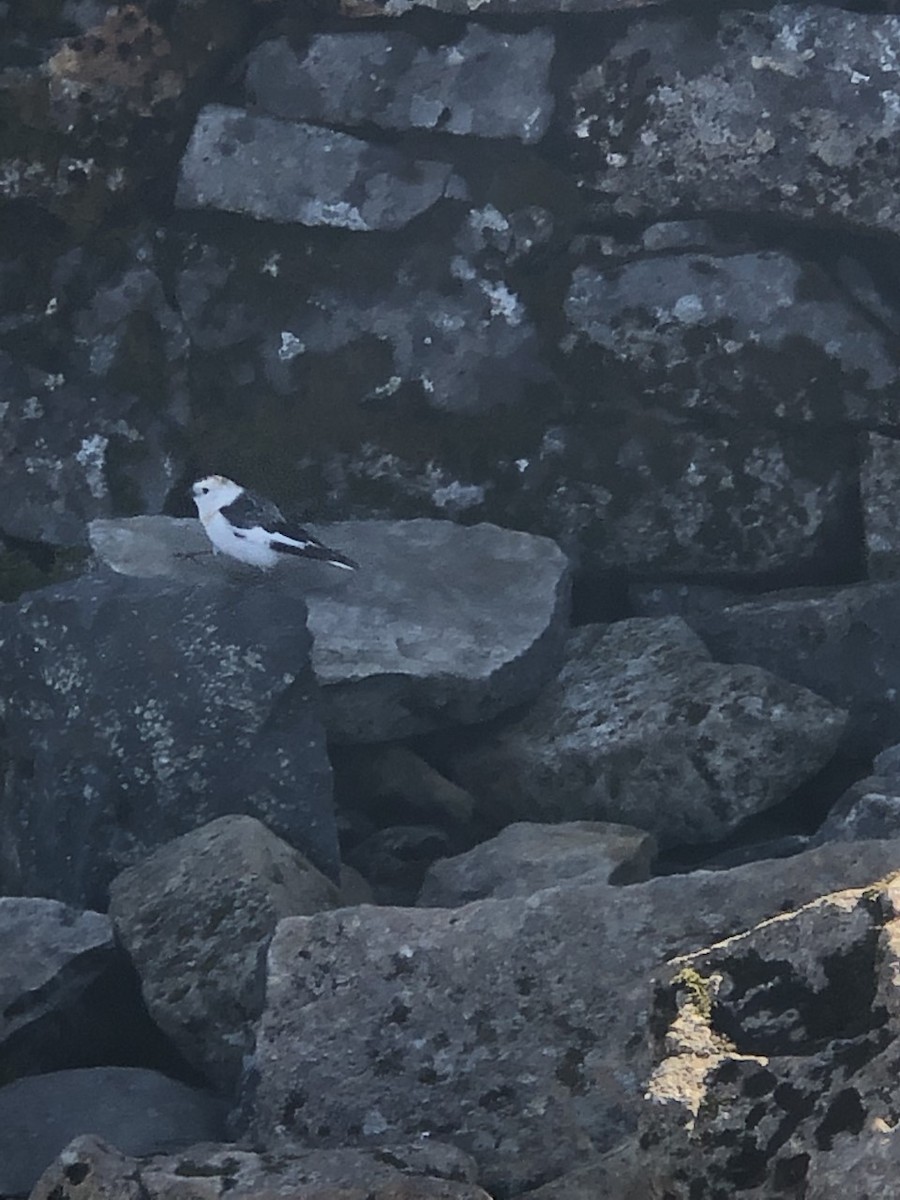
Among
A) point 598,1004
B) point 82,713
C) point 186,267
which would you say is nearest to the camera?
point 598,1004

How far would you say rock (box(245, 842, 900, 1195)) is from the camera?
472 cm

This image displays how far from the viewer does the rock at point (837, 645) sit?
8055 mm

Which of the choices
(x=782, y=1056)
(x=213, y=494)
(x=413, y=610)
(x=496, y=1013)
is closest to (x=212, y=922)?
(x=496, y=1013)

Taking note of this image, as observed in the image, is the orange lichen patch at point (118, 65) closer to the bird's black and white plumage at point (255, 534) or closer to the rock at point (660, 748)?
the bird's black and white plumage at point (255, 534)

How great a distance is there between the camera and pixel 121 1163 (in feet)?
13.7

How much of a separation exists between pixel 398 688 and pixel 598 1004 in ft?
10.2

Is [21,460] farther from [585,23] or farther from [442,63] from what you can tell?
[585,23]

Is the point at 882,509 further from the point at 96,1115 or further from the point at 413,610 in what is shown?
the point at 96,1115

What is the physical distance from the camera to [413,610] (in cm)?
835

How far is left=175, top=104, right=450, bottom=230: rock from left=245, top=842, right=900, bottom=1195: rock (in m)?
5.21

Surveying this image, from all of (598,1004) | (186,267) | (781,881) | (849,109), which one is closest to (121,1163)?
(598,1004)

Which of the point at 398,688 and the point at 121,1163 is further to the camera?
the point at 398,688

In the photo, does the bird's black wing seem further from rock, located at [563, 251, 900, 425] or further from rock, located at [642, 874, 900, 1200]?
rock, located at [642, 874, 900, 1200]

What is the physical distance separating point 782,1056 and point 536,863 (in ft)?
9.81
